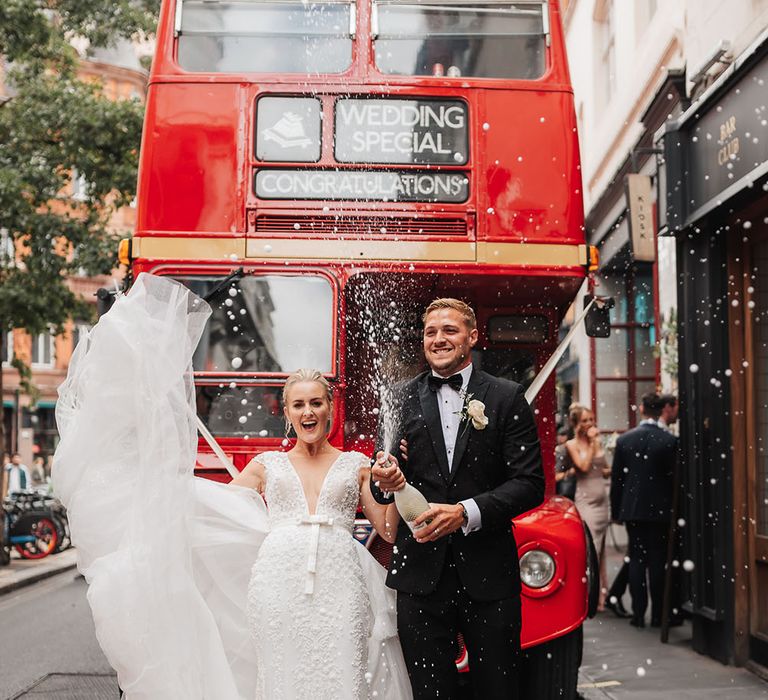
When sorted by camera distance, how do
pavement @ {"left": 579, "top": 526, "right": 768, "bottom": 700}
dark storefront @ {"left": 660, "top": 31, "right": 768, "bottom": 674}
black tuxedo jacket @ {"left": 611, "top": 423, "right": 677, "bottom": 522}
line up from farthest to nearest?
1. black tuxedo jacket @ {"left": 611, "top": 423, "right": 677, "bottom": 522}
2. dark storefront @ {"left": 660, "top": 31, "right": 768, "bottom": 674}
3. pavement @ {"left": 579, "top": 526, "right": 768, "bottom": 700}

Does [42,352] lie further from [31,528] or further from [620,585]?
[620,585]

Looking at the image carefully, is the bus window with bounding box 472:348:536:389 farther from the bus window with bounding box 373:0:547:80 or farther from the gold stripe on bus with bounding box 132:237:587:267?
the bus window with bounding box 373:0:547:80

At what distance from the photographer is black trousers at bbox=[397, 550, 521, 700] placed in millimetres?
4375

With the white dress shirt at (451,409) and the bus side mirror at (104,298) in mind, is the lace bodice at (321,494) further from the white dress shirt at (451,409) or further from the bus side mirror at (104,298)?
the bus side mirror at (104,298)

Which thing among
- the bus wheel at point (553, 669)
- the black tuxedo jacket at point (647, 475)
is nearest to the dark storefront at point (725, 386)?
the black tuxedo jacket at point (647, 475)

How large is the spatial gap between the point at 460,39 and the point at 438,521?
13.1 ft

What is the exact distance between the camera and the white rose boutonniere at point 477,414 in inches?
171

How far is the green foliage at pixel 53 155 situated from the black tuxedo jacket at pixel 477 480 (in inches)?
435

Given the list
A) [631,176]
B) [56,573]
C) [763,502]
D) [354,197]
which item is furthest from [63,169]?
[763,502]

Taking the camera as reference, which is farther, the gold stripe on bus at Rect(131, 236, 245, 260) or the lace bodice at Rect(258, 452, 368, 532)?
the gold stripe on bus at Rect(131, 236, 245, 260)

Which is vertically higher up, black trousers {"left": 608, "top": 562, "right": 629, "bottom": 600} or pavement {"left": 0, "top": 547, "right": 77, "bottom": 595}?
black trousers {"left": 608, "top": 562, "right": 629, "bottom": 600}

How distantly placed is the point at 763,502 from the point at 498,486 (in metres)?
4.32

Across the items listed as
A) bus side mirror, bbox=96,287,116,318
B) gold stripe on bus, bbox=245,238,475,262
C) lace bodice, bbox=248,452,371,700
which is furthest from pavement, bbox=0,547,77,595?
lace bodice, bbox=248,452,371,700

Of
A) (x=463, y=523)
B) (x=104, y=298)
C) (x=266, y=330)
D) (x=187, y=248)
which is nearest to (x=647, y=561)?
(x=266, y=330)
